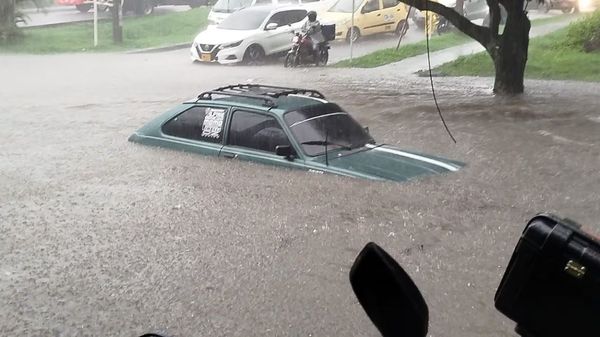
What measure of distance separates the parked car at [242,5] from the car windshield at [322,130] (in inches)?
495

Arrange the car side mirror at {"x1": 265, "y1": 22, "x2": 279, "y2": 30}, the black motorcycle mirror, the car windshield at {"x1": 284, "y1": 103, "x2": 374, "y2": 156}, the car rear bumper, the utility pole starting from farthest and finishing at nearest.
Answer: the utility pole → the car side mirror at {"x1": 265, "y1": 22, "x2": 279, "y2": 30} → the car rear bumper → the car windshield at {"x1": 284, "y1": 103, "x2": 374, "y2": 156} → the black motorcycle mirror

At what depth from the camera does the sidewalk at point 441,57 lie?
17766 mm

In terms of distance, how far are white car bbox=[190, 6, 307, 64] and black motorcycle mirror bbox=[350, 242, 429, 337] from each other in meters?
16.5

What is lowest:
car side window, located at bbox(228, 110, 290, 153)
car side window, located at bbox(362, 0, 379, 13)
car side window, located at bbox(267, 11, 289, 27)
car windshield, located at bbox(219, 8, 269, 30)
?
car windshield, located at bbox(219, 8, 269, 30)

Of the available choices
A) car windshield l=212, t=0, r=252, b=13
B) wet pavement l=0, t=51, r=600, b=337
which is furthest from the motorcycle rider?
wet pavement l=0, t=51, r=600, b=337

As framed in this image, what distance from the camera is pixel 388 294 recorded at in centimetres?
142

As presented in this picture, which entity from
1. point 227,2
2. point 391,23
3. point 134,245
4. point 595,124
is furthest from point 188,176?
point 391,23

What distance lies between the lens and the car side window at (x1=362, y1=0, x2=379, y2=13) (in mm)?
21328

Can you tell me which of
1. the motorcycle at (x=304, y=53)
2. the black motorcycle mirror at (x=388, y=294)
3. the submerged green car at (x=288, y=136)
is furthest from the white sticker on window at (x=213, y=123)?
the motorcycle at (x=304, y=53)

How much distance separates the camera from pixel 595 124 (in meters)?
10.6

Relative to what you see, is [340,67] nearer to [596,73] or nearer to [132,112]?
[596,73]

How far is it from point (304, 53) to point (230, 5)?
12.2ft

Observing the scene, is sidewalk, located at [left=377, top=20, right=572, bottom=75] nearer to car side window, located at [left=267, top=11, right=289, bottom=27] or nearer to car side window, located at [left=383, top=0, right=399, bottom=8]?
car side window, located at [left=383, top=0, right=399, bottom=8]

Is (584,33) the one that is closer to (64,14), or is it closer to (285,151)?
(64,14)
